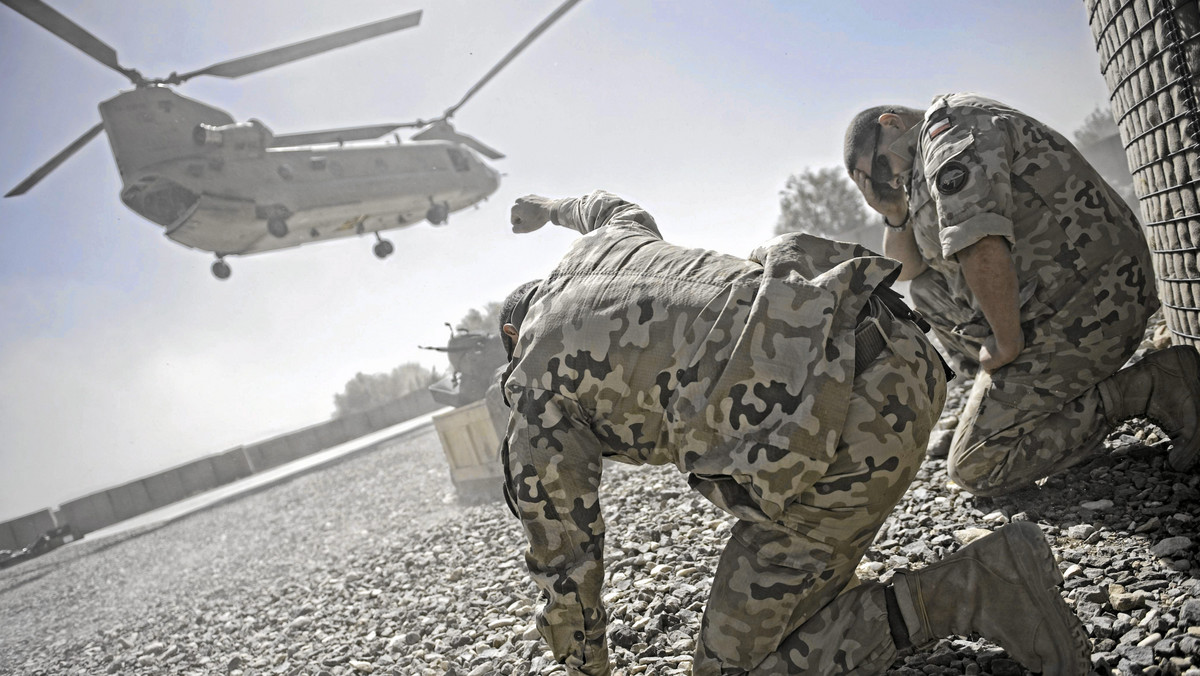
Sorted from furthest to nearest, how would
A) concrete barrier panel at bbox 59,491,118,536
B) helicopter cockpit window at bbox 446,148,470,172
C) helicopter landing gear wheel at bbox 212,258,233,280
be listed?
helicopter cockpit window at bbox 446,148,470,172
helicopter landing gear wheel at bbox 212,258,233,280
concrete barrier panel at bbox 59,491,118,536

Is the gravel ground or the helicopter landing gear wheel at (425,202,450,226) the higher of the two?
the helicopter landing gear wheel at (425,202,450,226)

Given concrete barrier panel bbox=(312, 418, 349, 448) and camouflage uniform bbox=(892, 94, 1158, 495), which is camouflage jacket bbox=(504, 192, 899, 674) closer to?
camouflage uniform bbox=(892, 94, 1158, 495)

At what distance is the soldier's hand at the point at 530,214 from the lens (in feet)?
9.57

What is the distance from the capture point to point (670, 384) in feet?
6.15

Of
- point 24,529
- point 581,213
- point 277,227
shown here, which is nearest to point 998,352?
point 581,213

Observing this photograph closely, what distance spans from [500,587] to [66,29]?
45.7 feet

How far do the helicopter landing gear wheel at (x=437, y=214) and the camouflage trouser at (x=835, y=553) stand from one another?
17939mm

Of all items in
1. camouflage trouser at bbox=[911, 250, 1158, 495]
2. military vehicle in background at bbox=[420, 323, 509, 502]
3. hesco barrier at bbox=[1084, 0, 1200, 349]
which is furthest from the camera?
military vehicle in background at bbox=[420, 323, 509, 502]

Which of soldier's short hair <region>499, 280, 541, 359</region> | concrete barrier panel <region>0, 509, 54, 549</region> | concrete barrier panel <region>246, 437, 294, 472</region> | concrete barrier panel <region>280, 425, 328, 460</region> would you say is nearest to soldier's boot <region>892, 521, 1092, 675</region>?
soldier's short hair <region>499, 280, 541, 359</region>

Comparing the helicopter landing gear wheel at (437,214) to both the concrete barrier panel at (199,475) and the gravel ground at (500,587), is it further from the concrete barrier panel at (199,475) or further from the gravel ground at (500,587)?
the gravel ground at (500,587)

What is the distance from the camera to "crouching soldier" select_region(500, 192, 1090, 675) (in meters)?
1.74

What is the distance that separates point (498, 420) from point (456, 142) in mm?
14958

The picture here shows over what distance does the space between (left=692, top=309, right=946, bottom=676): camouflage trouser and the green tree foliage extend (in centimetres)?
2042

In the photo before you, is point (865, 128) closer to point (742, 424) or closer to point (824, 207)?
point (742, 424)
